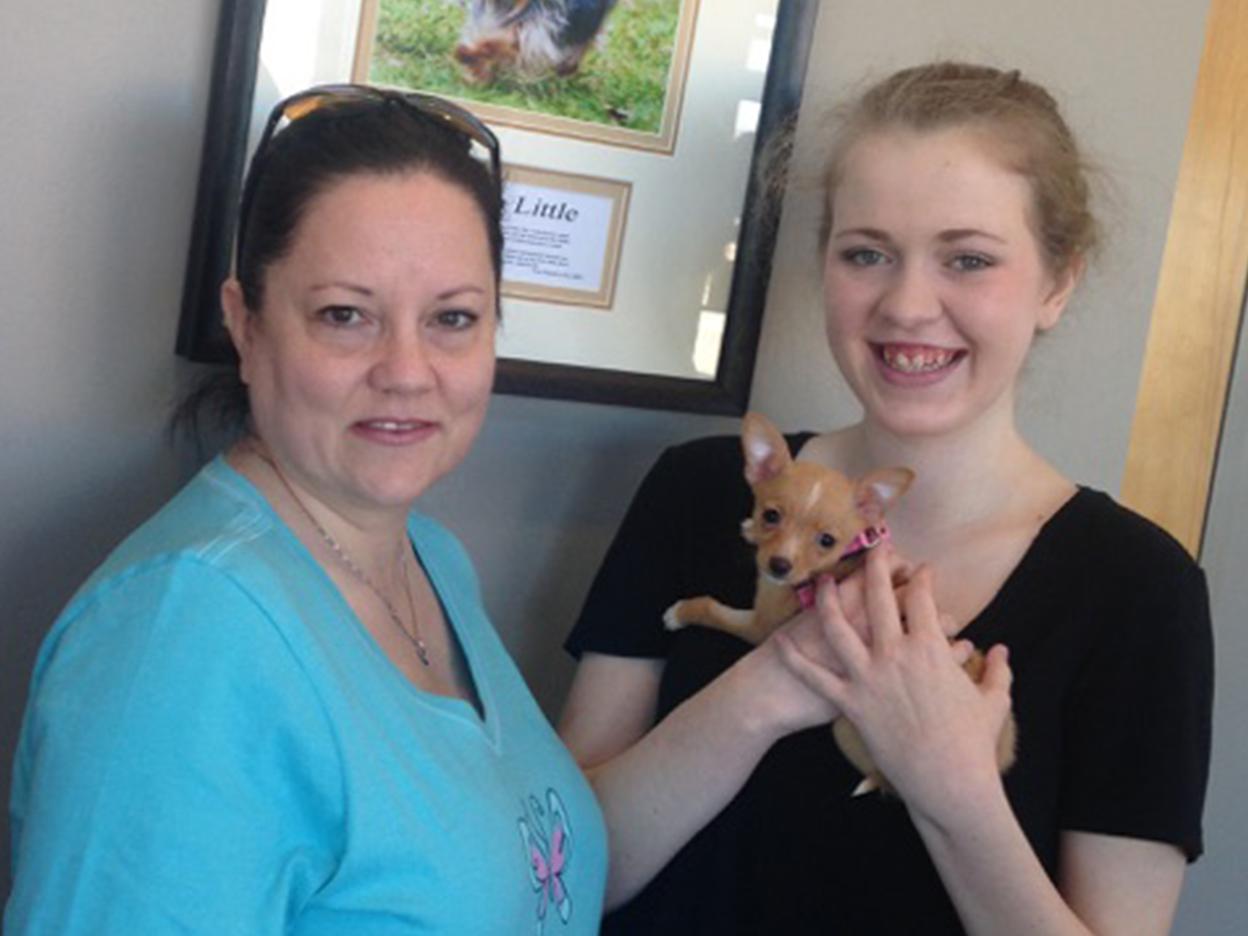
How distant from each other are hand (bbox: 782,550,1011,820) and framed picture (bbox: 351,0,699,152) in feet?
1.67

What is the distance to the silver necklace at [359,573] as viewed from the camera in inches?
40.1

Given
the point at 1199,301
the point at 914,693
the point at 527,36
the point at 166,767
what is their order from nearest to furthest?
the point at 166,767
the point at 914,693
the point at 527,36
the point at 1199,301

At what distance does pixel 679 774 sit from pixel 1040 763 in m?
0.29

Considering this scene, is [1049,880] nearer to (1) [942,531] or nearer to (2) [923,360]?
(1) [942,531]

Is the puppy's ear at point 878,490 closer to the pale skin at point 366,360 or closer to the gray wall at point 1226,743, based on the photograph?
the pale skin at point 366,360

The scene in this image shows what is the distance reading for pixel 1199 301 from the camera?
177 cm

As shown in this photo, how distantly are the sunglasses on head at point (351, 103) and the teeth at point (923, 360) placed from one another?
1.19ft

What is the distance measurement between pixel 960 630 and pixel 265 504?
0.57 m

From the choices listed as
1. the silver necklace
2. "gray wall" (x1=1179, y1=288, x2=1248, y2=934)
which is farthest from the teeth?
"gray wall" (x1=1179, y1=288, x2=1248, y2=934)

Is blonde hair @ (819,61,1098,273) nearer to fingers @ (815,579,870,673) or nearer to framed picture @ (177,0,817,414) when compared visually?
framed picture @ (177,0,817,414)

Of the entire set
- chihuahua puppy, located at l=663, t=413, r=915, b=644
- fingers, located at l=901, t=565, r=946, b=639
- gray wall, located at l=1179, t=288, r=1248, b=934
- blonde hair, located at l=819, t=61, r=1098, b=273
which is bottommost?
gray wall, located at l=1179, t=288, r=1248, b=934

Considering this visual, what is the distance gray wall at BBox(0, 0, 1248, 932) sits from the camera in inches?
44.2

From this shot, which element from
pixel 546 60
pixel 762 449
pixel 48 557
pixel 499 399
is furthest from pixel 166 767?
pixel 546 60

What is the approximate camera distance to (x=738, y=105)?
1419 millimetres
